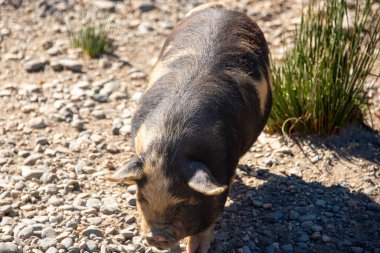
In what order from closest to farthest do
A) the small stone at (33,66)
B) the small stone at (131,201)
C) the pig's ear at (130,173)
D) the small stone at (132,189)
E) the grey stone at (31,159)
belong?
the pig's ear at (130,173)
the small stone at (131,201)
the small stone at (132,189)
the grey stone at (31,159)
the small stone at (33,66)

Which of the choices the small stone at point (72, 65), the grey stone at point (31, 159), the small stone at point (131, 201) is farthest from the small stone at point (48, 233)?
the small stone at point (72, 65)

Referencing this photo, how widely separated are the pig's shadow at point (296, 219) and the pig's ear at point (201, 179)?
1.03 meters

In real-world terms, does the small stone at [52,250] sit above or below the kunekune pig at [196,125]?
below

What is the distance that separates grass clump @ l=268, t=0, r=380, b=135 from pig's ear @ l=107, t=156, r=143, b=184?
2.03 metres

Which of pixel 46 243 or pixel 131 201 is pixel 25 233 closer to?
pixel 46 243

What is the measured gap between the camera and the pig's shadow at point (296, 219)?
5266mm

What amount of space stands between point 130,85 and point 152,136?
3.14 m

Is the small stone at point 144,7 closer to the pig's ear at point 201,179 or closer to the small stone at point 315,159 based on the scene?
the small stone at point 315,159

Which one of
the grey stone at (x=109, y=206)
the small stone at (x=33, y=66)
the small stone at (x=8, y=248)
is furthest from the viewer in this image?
the small stone at (x=33, y=66)

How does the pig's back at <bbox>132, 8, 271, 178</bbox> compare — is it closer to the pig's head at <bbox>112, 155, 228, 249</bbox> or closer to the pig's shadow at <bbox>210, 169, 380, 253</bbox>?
the pig's head at <bbox>112, 155, 228, 249</bbox>

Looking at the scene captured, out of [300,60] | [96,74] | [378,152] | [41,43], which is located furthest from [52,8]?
[378,152]

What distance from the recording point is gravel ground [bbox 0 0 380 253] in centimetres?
523

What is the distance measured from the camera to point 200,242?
5012 millimetres

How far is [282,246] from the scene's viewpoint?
17.2 feet
